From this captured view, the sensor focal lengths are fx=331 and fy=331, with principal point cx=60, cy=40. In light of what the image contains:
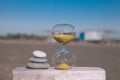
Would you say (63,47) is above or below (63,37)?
below

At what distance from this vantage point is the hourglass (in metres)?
3.16

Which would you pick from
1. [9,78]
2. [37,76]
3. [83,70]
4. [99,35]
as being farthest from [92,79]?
[99,35]

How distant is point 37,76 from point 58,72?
202 mm

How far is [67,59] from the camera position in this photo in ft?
10.9

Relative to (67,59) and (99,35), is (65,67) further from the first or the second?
(99,35)

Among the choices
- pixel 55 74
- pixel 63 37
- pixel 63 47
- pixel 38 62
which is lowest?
pixel 55 74

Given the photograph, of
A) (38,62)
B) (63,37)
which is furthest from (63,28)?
(38,62)

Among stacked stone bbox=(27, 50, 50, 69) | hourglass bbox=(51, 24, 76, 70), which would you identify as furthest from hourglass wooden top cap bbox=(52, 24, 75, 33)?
stacked stone bbox=(27, 50, 50, 69)

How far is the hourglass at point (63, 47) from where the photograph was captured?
3.16 metres

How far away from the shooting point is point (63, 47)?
325cm

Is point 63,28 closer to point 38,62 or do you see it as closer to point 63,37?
point 63,37

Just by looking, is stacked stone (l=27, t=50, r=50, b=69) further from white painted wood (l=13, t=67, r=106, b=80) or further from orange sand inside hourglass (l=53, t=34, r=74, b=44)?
orange sand inside hourglass (l=53, t=34, r=74, b=44)

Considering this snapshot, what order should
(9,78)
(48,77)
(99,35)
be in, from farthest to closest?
(99,35) → (9,78) → (48,77)

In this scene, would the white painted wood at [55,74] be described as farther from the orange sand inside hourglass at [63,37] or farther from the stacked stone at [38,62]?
the orange sand inside hourglass at [63,37]
